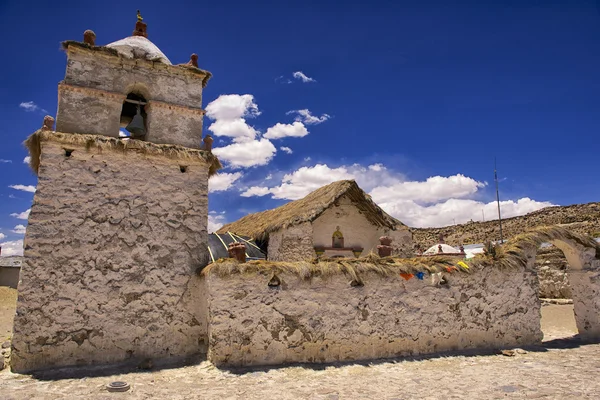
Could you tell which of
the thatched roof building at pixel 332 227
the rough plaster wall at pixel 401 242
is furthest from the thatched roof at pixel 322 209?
the rough plaster wall at pixel 401 242

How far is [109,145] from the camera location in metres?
7.77

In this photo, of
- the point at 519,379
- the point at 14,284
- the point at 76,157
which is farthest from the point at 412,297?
the point at 14,284

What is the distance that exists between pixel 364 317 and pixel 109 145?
6.05 meters

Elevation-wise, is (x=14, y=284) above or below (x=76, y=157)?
below

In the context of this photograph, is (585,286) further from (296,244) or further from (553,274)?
(296,244)

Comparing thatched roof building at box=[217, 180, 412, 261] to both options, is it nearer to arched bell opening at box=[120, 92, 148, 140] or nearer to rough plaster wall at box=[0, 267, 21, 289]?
arched bell opening at box=[120, 92, 148, 140]

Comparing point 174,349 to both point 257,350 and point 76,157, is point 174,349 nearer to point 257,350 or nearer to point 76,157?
point 257,350

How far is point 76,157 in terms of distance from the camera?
7609 millimetres

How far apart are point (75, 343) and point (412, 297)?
645 cm

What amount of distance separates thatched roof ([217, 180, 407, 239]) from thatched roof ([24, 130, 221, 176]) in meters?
4.49

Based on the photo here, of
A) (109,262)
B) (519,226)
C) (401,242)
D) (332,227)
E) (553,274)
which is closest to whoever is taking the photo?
(109,262)

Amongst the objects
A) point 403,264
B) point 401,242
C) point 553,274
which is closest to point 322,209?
point 401,242

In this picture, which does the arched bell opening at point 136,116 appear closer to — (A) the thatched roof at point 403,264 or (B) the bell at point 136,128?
(B) the bell at point 136,128

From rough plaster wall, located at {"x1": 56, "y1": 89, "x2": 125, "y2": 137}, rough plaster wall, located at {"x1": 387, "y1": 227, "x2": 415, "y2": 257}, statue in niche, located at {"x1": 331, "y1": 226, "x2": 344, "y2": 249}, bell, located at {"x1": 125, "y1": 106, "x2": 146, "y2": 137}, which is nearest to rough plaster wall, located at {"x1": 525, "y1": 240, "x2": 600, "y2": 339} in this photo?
rough plaster wall, located at {"x1": 387, "y1": 227, "x2": 415, "y2": 257}
